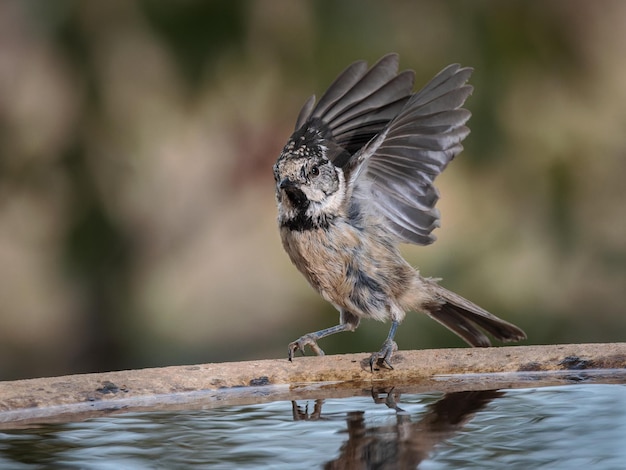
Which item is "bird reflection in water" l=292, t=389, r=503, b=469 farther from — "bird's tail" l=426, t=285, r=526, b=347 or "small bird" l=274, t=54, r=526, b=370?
"bird's tail" l=426, t=285, r=526, b=347

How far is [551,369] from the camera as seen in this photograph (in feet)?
8.81

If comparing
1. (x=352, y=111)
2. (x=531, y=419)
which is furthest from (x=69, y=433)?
(x=352, y=111)

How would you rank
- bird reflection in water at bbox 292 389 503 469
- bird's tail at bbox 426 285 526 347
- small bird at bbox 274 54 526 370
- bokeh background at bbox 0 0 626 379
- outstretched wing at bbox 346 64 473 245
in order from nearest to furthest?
bird reflection in water at bbox 292 389 503 469
outstretched wing at bbox 346 64 473 245
small bird at bbox 274 54 526 370
bird's tail at bbox 426 285 526 347
bokeh background at bbox 0 0 626 379

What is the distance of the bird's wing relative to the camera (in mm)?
3217

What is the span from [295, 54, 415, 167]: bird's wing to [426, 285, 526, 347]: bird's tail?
583 mm

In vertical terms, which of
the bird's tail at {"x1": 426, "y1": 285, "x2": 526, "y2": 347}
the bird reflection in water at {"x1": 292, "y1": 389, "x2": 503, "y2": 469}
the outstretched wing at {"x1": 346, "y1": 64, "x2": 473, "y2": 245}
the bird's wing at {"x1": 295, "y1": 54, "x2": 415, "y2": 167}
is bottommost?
the bird reflection in water at {"x1": 292, "y1": 389, "x2": 503, "y2": 469}

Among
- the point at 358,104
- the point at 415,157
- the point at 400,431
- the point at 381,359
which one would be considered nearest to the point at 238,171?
the point at 358,104

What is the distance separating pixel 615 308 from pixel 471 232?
77 cm

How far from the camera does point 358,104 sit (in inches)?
132

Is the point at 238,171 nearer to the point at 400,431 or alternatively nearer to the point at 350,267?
the point at 350,267

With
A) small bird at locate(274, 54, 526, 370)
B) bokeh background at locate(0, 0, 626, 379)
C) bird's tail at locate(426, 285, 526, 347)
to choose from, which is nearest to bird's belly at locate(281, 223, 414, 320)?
small bird at locate(274, 54, 526, 370)

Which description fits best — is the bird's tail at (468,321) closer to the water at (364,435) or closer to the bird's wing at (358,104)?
the bird's wing at (358,104)

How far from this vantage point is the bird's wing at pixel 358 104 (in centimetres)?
322

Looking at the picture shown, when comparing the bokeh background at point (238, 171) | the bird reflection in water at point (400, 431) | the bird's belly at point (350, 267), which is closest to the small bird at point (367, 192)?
the bird's belly at point (350, 267)
